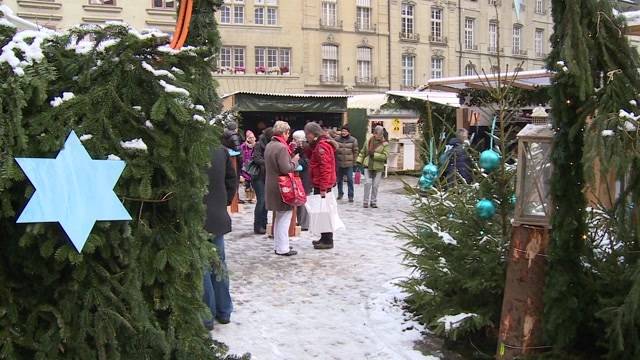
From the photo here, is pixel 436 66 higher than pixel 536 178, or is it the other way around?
pixel 436 66

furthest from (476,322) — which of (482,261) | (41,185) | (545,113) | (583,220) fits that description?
(41,185)

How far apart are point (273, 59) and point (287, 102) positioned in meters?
15.1

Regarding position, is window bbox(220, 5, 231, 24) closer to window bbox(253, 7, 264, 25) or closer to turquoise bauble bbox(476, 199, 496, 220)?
window bbox(253, 7, 264, 25)

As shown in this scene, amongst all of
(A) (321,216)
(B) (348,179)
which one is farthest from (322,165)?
(B) (348,179)

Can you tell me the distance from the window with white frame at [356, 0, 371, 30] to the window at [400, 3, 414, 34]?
2.43 metres

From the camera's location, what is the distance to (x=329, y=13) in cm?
3394

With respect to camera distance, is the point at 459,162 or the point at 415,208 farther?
the point at 459,162

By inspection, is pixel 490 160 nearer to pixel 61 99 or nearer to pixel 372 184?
pixel 61 99

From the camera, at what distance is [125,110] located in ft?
8.61

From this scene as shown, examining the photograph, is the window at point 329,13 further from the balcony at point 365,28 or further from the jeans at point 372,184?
the jeans at point 372,184

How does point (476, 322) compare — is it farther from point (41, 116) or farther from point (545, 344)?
point (41, 116)

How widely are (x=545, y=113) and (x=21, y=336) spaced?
3.41 m

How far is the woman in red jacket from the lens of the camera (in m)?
8.17

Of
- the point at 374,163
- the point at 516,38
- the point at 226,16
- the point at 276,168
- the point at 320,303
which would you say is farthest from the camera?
the point at 516,38
